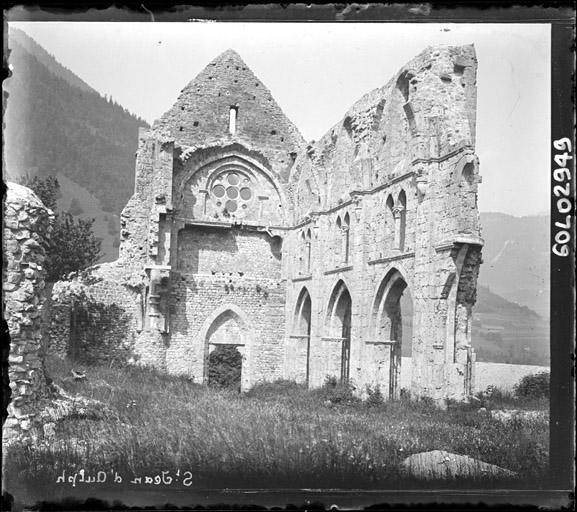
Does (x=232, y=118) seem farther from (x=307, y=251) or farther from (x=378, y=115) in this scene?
(x=378, y=115)

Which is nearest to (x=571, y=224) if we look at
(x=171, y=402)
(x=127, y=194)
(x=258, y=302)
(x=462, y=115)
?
(x=462, y=115)

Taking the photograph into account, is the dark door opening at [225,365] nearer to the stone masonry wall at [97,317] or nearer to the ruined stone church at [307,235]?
the ruined stone church at [307,235]

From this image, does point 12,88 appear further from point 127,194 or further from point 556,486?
point 127,194

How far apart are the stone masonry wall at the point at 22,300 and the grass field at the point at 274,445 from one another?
504mm

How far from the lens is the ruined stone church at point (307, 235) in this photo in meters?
12.6

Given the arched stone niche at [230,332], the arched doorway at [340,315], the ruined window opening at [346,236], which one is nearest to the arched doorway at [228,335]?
the arched stone niche at [230,332]

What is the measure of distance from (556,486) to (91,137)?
15.4 meters

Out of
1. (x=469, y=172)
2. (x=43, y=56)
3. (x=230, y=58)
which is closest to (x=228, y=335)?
(x=230, y=58)

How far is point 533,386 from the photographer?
35.5ft

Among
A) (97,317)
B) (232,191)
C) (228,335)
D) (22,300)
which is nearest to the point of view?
(22,300)

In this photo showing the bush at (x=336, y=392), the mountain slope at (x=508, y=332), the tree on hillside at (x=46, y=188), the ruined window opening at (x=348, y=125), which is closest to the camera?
the mountain slope at (x=508, y=332)

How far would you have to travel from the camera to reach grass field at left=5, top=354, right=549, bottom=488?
29.9 ft

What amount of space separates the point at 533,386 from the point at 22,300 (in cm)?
785

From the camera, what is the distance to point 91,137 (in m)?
19.5
